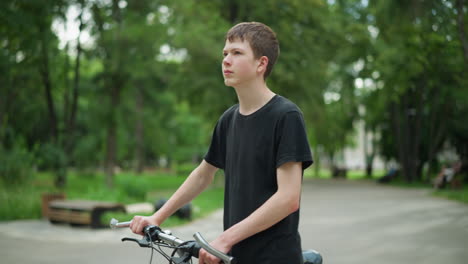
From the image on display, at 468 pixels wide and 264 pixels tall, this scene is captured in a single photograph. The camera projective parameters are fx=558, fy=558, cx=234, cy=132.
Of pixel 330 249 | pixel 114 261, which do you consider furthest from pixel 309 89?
pixel 114 261

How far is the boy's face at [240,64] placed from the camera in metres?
2.10

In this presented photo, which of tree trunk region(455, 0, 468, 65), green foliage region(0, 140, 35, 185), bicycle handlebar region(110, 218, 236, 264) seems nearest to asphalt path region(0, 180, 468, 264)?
green foliage region(0, 140, 35, 185)

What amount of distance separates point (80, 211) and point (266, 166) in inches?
397

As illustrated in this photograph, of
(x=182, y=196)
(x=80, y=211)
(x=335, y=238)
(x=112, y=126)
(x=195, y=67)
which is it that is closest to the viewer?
(x=182, y=196)

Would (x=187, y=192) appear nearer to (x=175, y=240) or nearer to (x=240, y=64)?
(x=175, y=240)

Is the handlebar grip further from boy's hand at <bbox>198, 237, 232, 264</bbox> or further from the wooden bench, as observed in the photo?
the wooden bench

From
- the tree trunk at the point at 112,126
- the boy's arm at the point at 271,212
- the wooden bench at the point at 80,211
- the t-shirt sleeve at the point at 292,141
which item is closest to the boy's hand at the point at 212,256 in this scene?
the boy's arm at the point at 271,212

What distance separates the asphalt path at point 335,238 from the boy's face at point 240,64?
473cm

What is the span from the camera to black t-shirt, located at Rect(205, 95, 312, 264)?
79.4 inches

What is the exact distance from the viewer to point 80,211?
11.5 metres

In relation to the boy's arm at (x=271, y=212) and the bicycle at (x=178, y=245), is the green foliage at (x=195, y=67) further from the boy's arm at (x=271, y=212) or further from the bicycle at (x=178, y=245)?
the boy's arm at (x=271, y=212)

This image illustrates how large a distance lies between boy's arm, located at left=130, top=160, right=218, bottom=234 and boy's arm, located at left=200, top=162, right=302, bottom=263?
48 centimetres

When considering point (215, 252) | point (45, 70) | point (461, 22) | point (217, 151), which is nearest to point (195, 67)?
point (45, 70)

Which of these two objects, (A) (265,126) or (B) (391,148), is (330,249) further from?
(B) (391,148)
